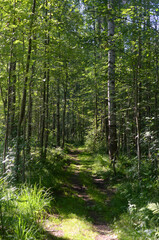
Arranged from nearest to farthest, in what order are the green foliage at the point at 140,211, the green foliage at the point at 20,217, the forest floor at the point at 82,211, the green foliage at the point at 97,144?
the green foliage at the point at 20,217 < the green foliage at the point at 140,211 < the forest floor at the point at 82,211 < the green foliage at the point at 97,144

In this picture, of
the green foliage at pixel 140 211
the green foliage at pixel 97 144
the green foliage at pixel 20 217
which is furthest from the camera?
the green foliage at pixel 97 144

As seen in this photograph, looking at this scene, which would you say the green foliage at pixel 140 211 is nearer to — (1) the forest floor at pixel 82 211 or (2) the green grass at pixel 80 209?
(2) the green grass at pixel 80 209

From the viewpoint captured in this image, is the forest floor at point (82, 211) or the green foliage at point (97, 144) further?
the green foliage at point (97, 144)

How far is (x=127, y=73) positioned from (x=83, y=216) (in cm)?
460

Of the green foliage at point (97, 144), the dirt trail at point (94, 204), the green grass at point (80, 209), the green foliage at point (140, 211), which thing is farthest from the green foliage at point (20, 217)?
the green foliage at point (97, 144)

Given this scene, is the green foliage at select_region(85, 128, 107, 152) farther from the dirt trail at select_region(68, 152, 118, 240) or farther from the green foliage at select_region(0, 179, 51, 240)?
the green foliage at select_region(0, 179, 51, 240)

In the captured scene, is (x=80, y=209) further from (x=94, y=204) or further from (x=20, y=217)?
(x=20, y=217)

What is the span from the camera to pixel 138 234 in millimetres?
3416

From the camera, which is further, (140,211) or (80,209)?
(80,209)

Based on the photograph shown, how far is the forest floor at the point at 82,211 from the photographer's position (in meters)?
3.72

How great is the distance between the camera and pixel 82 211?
488cm

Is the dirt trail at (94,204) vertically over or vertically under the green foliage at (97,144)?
under

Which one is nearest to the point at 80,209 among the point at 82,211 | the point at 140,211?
the point at 82,211

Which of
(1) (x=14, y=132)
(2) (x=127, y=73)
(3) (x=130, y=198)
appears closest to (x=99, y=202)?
(3) (x=130, y=198)
